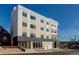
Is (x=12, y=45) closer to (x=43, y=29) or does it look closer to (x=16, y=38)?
(x=16, y=38)

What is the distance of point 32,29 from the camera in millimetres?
6953

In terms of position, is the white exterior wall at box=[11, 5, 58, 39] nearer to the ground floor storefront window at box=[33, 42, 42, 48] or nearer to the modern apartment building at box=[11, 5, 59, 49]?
the modern apartment building at box=[11, 5, 59, 49]

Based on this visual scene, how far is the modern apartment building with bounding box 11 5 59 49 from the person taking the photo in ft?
22.4

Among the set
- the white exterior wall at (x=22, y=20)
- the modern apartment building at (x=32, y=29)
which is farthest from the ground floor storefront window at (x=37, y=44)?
the white exterior wall at (x=22, y=20)

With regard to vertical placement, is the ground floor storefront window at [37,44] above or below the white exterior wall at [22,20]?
below

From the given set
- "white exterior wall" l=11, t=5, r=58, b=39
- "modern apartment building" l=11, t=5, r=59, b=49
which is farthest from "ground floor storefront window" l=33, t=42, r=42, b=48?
"white exterior wall" l=11, t=5, r=58, b=39

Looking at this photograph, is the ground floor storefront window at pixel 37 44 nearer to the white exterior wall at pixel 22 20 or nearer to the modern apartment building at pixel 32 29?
the modern apartment building at pixel 32 29

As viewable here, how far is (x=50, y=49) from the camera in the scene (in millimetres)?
6945

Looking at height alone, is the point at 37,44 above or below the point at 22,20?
below

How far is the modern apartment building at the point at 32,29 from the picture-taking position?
683 cm

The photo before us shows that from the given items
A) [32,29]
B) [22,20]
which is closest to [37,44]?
[32,29]

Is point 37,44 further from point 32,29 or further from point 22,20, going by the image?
point 22,20

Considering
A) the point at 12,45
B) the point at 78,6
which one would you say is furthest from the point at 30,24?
the point at 78,6
